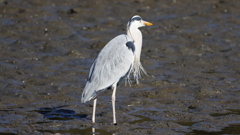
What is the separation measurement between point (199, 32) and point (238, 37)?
1026 mm

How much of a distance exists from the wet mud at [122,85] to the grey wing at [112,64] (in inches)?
22.0

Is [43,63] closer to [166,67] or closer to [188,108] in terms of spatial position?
[166,67]

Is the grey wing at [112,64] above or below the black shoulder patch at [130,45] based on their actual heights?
below

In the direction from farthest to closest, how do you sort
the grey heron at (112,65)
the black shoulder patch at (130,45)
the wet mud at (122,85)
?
the black shoulder patch at (130,45) → the grey heron at (112,65) → the wet mud at (122,85)

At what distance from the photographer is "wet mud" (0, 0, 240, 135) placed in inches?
282

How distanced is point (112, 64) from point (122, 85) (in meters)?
1.72

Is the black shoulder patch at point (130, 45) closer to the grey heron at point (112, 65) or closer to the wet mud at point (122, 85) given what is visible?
the grey heron at point (112, 65)

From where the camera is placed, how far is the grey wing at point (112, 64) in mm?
7363

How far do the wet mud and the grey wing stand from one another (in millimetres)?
560

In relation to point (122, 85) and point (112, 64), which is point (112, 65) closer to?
point (112, 64)

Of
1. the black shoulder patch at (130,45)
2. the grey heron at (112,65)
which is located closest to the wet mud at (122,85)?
the grey heron at (112,65)

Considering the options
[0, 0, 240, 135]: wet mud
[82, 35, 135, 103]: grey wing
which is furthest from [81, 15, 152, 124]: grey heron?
[0, 0, 240, 135]: wet mud

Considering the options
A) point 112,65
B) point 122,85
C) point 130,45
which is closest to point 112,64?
point 112,65

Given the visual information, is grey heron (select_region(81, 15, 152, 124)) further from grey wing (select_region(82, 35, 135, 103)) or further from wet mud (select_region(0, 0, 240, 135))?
wet mud (select_region(0, 0, 240, 135))
